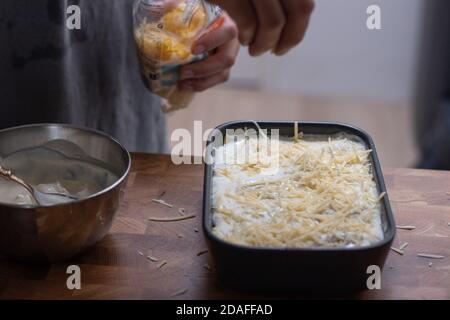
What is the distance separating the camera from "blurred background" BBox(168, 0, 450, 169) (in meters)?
2.62

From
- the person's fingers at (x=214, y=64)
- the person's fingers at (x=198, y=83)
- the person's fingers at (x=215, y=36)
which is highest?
the person's fingers at (x=215, y=36)

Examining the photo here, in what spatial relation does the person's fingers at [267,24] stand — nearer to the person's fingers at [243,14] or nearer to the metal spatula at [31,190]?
the person's fingers at [243,14]

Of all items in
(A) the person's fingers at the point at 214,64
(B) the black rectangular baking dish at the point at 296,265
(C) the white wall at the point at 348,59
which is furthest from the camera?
(C) the white wall at the point at 348,59

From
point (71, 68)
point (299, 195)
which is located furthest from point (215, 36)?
point (299, 195)

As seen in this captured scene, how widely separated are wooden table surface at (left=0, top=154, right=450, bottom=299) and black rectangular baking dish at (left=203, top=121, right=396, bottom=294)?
1.3 inches

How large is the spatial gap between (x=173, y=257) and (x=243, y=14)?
34 cm

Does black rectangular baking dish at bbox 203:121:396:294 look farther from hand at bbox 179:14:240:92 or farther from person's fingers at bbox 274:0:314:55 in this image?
hand at bbox 179:14:240:92

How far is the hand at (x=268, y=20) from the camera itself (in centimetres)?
90

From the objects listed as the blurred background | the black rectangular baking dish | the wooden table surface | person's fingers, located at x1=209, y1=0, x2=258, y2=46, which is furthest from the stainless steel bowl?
the blurred background

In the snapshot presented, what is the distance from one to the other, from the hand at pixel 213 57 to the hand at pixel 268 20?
0.21 metres

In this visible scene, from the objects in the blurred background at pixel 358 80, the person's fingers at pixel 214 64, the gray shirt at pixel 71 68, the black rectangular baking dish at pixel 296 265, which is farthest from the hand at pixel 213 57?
the blurred background at pixel 358 80

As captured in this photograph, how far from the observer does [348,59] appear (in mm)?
2867

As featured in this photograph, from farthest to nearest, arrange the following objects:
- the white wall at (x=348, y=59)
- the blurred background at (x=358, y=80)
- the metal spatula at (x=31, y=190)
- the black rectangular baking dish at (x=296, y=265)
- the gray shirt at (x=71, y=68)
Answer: the white wall at (x=348, y=59)
the blurred background at (x=358, y=80)
the gray shirt at (x=71, y=68)
the metal spatula at (x=31, y=190)
the black rectangular baking dish at (x=296, y=265)
